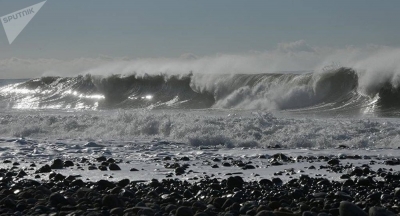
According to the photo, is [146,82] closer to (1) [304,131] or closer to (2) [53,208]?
(1) [304,131]

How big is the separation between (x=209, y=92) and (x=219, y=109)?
3.51 m

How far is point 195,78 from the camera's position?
101ft

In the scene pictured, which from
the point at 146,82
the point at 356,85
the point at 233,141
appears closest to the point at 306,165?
the point at 233,141

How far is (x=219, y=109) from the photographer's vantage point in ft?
82.8

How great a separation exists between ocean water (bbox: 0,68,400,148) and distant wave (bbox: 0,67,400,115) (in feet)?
0.14

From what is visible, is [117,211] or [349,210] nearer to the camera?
[349,210]

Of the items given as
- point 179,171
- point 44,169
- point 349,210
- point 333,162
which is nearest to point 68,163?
point 44,169

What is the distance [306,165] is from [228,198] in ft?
12.6

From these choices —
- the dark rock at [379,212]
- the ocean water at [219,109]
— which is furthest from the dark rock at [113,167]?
the dark rock at [379,212]

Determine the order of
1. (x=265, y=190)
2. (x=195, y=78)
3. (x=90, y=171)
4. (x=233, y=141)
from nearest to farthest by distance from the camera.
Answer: (x=265, y=190), (x=90, y=171), (x=233, y=141), (x=195, y=78)

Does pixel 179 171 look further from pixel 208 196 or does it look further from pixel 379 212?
pixel 379 212

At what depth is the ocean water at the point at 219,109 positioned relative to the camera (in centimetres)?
1401

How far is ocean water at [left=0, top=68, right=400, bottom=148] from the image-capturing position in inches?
551

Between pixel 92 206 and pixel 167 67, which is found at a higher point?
pixel 167 67
